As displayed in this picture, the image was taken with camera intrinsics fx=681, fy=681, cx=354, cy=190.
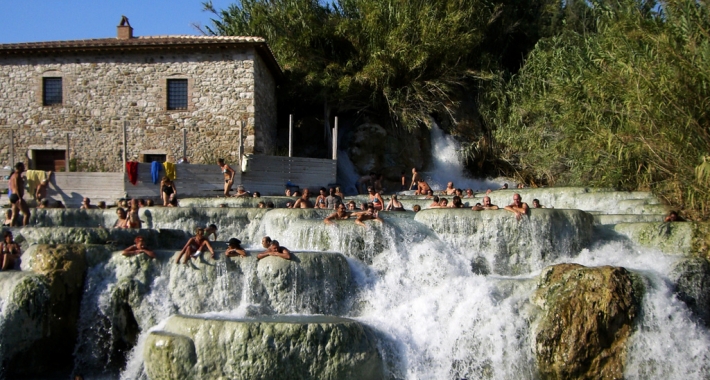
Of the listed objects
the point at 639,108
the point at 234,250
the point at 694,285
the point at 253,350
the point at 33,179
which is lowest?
the point at 253,350

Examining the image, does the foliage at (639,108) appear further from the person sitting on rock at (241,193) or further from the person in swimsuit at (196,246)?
the person in swimsuit at (196,246)

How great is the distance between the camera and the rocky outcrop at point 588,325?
936cm

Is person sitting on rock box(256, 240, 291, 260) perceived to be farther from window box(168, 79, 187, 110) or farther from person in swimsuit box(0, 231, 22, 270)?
window box(168, 79, 187, 110)

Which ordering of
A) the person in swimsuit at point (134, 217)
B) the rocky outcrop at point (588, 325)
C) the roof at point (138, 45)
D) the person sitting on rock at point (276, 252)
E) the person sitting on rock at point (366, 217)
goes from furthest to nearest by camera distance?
the roof at point (138, 45) → the person in swimsuit at point (134, 217) → the person sitting on rock at point (366, 217) → the person sitting on rock at point (276, 252) → the rocky outcrop at point (588, 325)

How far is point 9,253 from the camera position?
10500 mm

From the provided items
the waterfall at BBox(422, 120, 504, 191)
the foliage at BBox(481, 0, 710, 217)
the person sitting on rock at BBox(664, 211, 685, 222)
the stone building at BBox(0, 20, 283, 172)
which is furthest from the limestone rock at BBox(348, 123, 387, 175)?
the person sitting on rock at BBox(664, 211, 685, 222)

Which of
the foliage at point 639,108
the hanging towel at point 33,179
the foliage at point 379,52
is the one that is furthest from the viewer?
the foliage at point 379,52

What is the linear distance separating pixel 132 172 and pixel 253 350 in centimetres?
951

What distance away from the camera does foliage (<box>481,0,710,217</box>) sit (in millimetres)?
13195

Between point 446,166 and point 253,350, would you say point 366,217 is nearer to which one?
point 253,350

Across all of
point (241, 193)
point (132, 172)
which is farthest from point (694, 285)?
point (132, 172)

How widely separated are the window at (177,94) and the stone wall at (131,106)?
18cm

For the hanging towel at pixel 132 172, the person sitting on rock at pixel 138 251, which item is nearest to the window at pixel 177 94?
the hanging towel at pixel 132 172

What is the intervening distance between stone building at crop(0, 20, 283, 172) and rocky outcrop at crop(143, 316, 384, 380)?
11744 mm
